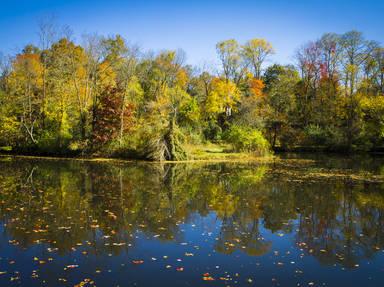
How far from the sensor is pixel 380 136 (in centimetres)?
4116

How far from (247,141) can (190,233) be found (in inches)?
928

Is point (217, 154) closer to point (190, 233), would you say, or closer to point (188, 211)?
point (188, 211)

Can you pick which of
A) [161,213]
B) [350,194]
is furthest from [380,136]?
[161,213]

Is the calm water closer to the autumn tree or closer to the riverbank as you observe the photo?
the riverbank

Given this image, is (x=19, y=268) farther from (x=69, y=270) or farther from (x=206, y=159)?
(x=206, y=159)

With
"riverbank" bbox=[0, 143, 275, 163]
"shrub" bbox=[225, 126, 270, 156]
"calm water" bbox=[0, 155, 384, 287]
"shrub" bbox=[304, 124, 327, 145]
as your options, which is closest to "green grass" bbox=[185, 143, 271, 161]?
"riverbank" bbox=[0, 143, 275, 163]

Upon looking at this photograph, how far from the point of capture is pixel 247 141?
108 ft

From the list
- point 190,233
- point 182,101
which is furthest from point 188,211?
point 182,101

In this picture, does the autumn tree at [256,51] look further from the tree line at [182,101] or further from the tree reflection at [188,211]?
the tree reflection at [188,211]

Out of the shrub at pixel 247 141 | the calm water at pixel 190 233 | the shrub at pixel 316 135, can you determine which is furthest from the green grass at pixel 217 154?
the shrub at pixel 316 135

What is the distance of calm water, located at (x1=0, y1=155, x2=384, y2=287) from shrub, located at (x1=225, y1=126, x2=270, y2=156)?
14328mm

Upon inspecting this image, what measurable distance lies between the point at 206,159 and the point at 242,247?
21900 millimetres

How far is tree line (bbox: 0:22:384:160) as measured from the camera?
32438mm

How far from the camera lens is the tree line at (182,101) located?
32438 millimetres
